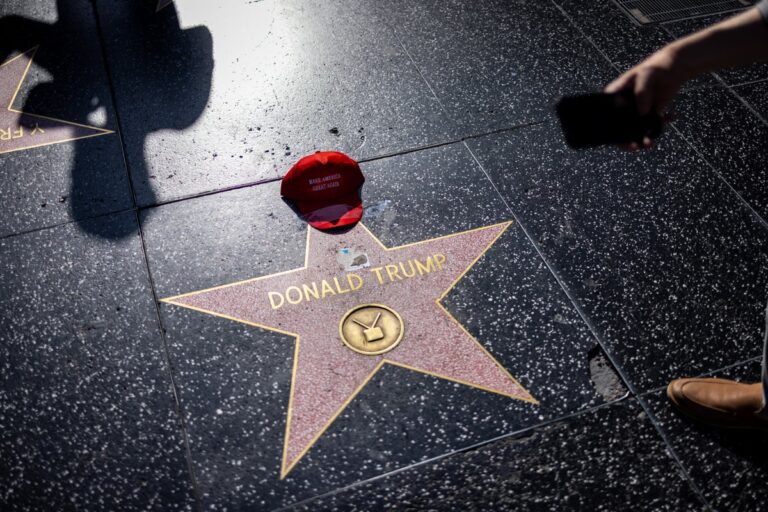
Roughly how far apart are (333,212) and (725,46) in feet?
5.54

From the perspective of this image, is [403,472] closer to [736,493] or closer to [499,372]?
[499,372]

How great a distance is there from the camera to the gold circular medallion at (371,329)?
2.37 meters

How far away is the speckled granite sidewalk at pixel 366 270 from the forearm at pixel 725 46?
3.80 ft

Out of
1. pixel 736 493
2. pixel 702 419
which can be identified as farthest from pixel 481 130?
pixel 736 493

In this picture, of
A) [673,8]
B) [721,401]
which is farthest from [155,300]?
[673,8]

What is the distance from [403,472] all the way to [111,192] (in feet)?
6.21

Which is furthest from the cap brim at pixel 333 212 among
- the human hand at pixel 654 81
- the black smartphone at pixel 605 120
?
the human hand at pixel 654 81

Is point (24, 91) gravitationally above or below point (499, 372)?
above

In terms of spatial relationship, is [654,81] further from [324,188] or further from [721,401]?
[324,188]

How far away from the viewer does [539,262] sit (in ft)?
8.73

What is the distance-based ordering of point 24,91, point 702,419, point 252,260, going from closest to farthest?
point 702,419 < point 252,260 < point 24,91

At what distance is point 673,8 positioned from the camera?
4023 millimetres

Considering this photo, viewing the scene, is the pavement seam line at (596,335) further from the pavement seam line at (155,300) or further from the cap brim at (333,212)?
the pavement seam line at (155,300)

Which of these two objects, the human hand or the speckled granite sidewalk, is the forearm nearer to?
the human hand
